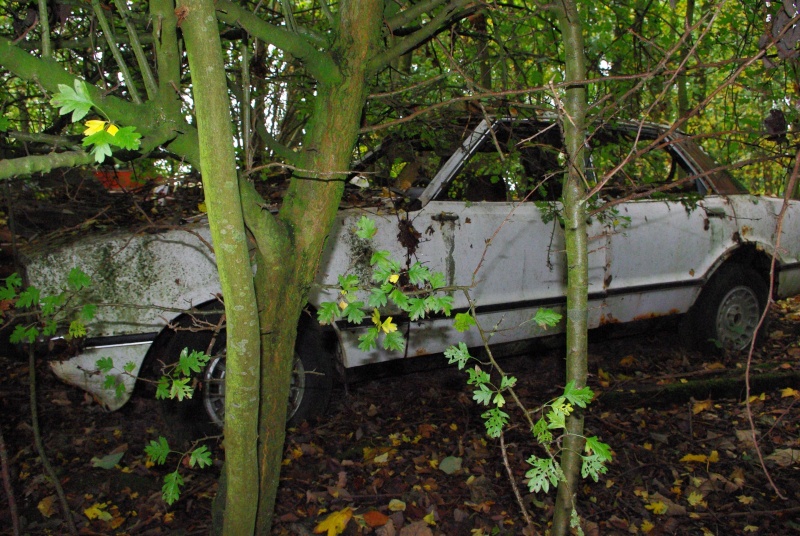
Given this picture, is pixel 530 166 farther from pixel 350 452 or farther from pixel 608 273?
pixel 350 452

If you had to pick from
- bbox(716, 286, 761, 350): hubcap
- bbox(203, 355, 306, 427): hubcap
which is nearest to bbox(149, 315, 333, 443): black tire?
bbox(203, 355, 306, 427): hubcap

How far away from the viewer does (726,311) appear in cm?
503

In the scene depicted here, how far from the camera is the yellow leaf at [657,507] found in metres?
2.94

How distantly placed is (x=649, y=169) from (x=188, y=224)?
3713mm

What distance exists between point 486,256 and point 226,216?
7.97 feet

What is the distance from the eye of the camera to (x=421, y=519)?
9.41 ft

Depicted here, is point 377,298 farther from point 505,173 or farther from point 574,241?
point 505,173

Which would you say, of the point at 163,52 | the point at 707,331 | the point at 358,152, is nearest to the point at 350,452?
the point at 358,152

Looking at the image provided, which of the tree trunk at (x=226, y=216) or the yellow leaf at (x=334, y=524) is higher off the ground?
the tree trunk at (x=226, y=216)

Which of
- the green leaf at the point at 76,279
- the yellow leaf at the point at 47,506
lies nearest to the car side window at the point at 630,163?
the green leaf at the point at 76,279

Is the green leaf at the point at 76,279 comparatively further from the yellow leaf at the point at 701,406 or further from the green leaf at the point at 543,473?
the yellow leaf at the point at 701,406

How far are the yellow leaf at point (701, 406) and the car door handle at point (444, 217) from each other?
1962 mm

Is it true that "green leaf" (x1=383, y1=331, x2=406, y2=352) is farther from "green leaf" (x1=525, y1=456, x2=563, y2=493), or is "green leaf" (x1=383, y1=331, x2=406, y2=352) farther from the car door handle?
the car door handle

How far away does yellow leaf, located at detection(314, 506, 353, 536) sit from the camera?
273cm
